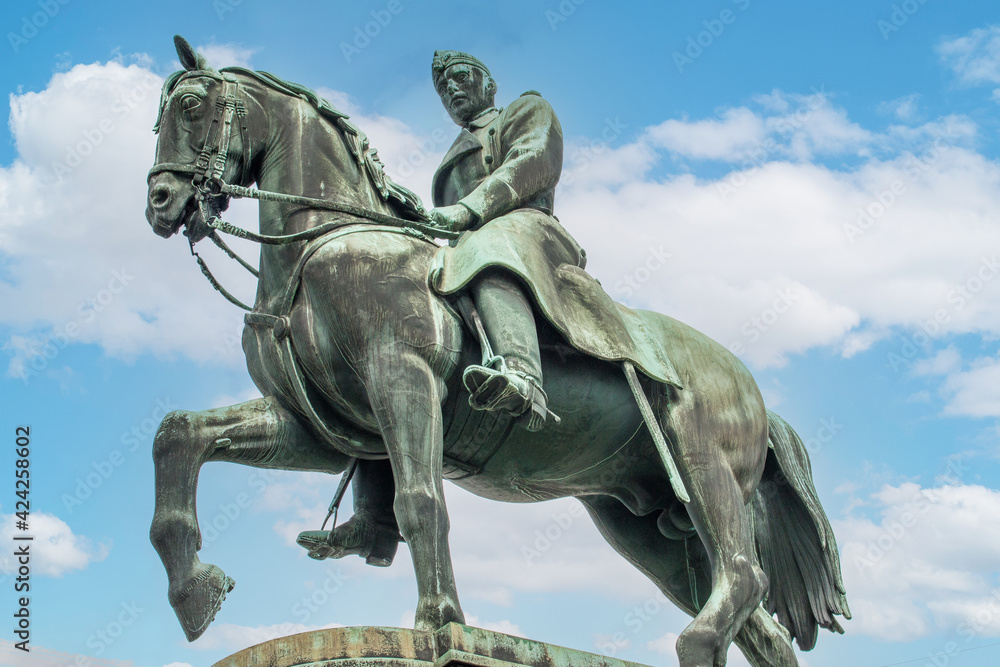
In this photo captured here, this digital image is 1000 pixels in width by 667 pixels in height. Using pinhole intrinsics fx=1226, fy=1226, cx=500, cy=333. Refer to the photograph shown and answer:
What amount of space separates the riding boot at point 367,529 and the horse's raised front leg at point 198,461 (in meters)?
0.35

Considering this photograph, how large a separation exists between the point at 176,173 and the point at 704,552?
4323 mm

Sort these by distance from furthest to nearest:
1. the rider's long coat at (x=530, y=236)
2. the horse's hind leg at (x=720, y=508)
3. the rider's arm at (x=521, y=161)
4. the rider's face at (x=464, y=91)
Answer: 1. the rider's face at (x=464, y=91)
2. the rider's arm at (x=521, y=161)
3. the rider's long coat at (x=530, y=236)
4. the horse's hind leg at (x=720, y=508)

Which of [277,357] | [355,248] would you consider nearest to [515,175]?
[355,248]

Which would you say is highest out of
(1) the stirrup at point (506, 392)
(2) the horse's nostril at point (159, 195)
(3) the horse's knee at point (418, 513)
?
(2) the horse's nostril at point (159, 195)

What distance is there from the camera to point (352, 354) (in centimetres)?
700

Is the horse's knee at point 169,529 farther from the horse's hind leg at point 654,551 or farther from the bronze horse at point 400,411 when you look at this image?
the horse's hind leg at point 654,551

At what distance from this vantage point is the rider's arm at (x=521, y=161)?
7953 millimetres

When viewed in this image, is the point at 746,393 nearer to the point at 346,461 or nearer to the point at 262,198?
the point at 346,461

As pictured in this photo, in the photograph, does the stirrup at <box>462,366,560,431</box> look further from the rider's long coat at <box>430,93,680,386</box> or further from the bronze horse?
the rider's long coat at <box>430,93,680,386</box>

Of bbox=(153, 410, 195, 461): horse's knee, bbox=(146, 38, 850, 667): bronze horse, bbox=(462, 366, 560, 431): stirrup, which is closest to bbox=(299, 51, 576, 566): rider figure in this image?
bbox=(462, 366, 560, 431): stirrup

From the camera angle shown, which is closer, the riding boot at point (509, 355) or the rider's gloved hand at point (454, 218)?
the riding boot at point (509, 355)

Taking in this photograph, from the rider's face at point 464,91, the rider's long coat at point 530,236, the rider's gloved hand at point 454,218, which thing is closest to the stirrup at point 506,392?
the rider's long coat at point 530,236

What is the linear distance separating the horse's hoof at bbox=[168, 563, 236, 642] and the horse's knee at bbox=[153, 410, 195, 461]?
0.68 m

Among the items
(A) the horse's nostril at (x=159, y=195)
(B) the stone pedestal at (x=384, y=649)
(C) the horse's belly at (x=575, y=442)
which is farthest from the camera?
(C) the horse's belly at (x=575, y=442)
